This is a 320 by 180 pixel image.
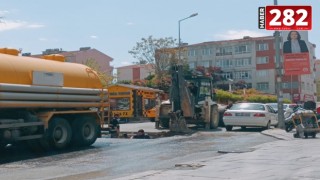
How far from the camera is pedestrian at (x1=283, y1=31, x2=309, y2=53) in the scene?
967 inches

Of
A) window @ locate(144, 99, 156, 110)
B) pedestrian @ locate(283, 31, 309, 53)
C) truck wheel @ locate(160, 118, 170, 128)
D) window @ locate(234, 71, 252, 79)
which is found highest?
window @ locate(234, 71, 252, 79)

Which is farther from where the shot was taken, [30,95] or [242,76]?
[242,76]

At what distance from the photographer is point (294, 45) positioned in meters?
24.9

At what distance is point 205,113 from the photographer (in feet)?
82.5

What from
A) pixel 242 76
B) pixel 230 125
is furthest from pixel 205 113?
pixel 242 76

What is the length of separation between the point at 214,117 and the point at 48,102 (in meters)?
12.3

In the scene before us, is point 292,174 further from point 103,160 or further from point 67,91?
point 67,91

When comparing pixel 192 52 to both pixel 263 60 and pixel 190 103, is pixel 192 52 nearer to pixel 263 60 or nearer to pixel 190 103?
pixel 263 60

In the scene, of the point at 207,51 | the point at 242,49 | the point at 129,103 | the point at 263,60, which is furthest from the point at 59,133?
the point at 207,51

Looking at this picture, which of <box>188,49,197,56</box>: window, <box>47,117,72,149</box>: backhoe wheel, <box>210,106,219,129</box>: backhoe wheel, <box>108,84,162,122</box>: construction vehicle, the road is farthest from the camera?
<box>188,49,197,56</box>: window

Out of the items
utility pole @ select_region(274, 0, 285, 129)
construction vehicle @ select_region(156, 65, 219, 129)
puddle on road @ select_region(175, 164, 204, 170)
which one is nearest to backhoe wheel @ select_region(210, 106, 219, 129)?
construction vehicle @ select_region(156, 65, 219, 129)

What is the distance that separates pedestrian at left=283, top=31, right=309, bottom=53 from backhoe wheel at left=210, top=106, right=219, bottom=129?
14.8 feet

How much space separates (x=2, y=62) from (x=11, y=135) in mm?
2017

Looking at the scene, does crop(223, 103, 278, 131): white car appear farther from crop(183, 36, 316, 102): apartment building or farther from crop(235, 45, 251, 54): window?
crop(235, 45, 251, 54): window
